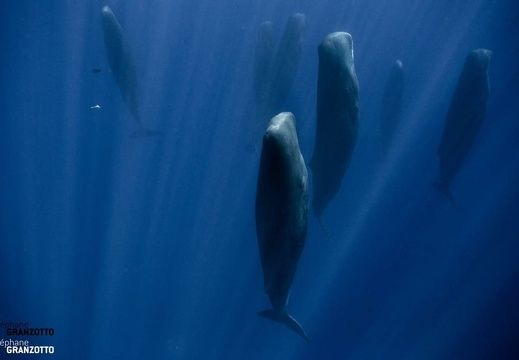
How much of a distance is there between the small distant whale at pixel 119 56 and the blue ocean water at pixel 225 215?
8.21ft

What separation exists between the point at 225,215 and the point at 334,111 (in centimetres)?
926

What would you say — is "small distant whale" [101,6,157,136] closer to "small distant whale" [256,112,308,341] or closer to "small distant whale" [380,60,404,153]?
"small distant whale" [380,60,404,153]

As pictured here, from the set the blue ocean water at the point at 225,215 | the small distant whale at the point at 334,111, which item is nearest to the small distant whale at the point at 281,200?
the small distant whale at the point at 334,111

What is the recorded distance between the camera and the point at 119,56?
7133 millimetres

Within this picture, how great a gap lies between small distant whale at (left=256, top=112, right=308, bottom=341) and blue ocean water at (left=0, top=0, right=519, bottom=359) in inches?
92.1

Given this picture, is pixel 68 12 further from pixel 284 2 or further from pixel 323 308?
pixel 323 308

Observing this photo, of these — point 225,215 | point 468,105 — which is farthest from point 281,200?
point 225,215

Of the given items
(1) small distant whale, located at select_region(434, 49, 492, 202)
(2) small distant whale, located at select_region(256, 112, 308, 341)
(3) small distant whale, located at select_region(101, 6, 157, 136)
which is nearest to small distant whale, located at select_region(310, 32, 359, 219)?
(2) small distant whale, located at select_region(256, 112, 308, 341)

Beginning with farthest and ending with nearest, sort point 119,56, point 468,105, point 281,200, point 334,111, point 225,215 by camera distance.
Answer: point 225,215, point 119,56, point 468,105, point 334,111, point 281,200

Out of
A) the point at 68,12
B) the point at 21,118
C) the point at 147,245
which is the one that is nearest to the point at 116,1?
the point at 68,12

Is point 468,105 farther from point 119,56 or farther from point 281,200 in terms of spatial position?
point 119,56

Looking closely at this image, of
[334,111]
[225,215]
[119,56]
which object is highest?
[334,111]

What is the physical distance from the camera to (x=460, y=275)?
1127 centimetres

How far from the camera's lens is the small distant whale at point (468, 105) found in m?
5.70
